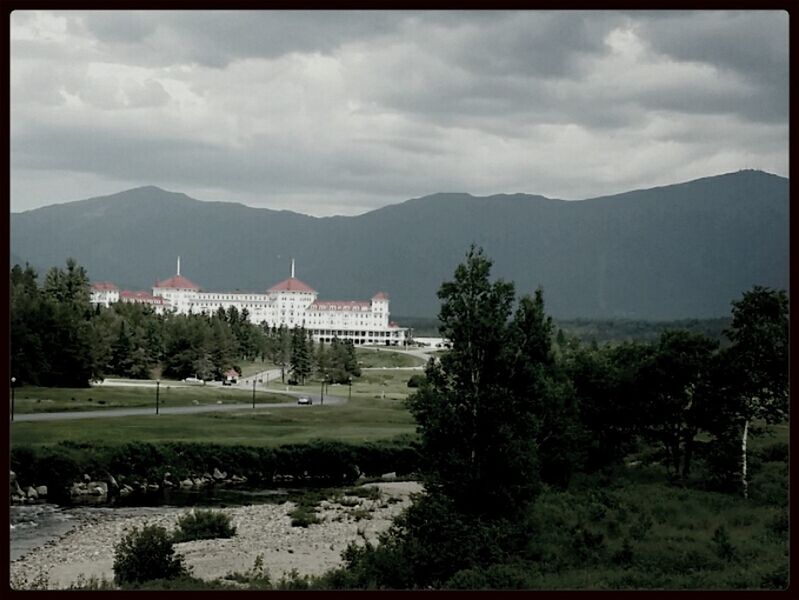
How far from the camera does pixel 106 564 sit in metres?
11.4

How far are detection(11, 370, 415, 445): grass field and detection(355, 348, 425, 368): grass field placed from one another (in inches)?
367

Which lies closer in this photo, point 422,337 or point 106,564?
point 106,564

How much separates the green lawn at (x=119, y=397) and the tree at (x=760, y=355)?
20.7 meters

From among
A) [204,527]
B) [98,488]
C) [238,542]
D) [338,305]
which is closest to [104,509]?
[98,488]

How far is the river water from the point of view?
46.7 feet

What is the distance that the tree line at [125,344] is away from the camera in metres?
29.8

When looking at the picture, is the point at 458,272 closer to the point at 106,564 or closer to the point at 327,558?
the point at 327,558

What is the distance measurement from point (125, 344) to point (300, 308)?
41.3m

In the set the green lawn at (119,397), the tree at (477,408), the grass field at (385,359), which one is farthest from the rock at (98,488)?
the grass field at (385,359)

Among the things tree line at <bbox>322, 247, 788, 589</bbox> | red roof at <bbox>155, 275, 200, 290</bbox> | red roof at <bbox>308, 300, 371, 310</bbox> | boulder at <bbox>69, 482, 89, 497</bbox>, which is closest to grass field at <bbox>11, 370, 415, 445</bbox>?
boulder at <bbox>69, 482, 89, 497</bbox>

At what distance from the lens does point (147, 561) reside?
919 centimetres

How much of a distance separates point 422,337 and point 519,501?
127 ft

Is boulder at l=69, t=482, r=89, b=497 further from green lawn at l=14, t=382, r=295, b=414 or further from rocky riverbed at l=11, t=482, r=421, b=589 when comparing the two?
green lawn at l=14, t=382, r=295, b=414

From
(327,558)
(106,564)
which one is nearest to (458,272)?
(327,558)
